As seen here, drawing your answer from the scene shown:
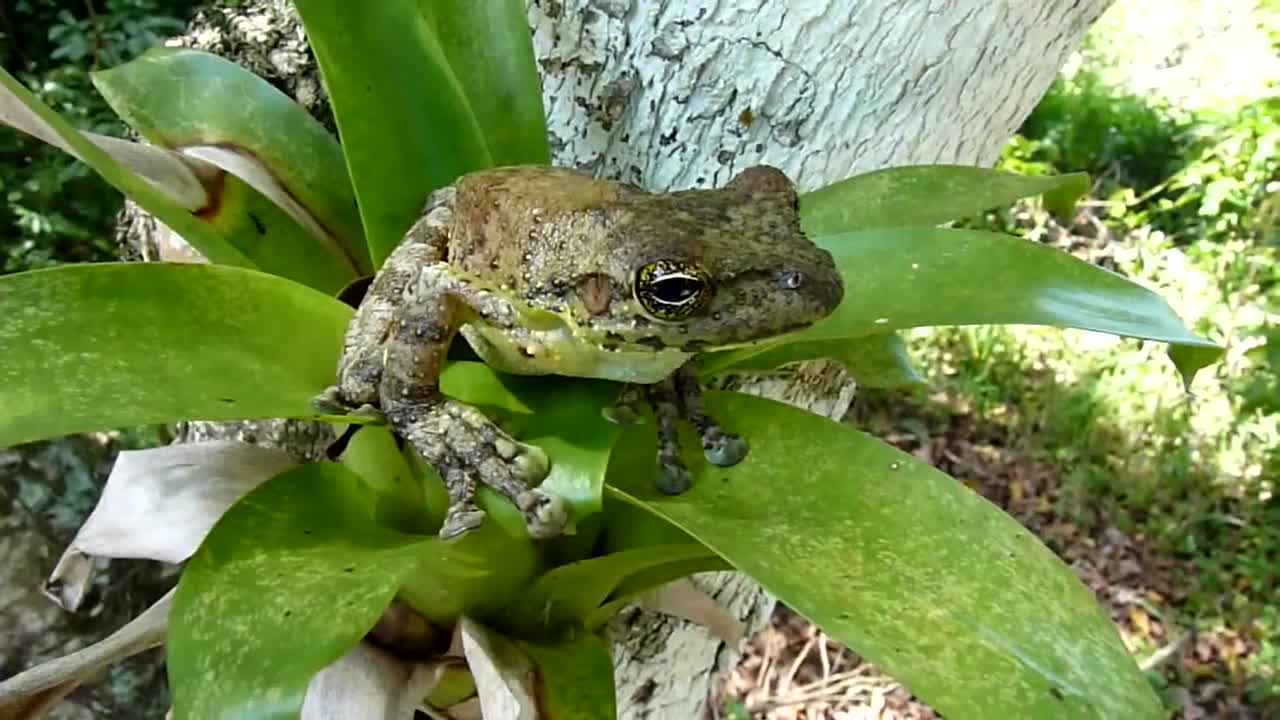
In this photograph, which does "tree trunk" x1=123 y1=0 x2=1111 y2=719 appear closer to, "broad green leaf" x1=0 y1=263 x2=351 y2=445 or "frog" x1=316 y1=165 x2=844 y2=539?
"frog" x1=316 y1=165 x2=844 y2=539

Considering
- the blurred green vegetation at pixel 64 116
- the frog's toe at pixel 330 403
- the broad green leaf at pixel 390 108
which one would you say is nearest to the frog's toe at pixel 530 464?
the frog's toe at pixel 330 403

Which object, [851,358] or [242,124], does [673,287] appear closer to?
[851,358]

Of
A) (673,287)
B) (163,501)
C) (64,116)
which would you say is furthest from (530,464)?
(64,116)

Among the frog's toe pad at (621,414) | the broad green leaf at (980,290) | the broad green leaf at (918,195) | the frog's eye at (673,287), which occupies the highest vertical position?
the broad green leaf at (918,195)

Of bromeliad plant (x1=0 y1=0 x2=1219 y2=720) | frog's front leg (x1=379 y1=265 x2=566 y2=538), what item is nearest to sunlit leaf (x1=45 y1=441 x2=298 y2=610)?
bromeliad plant (x1=0 y1=0 x2=1219 y2=720)

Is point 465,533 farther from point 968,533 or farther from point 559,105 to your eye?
point 559,105

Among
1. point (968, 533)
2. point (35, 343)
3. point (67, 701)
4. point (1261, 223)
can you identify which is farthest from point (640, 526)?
point (1261, 223)

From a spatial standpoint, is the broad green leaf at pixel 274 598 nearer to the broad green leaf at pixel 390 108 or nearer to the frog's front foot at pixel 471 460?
the frog's front foot at pixel 471 460
